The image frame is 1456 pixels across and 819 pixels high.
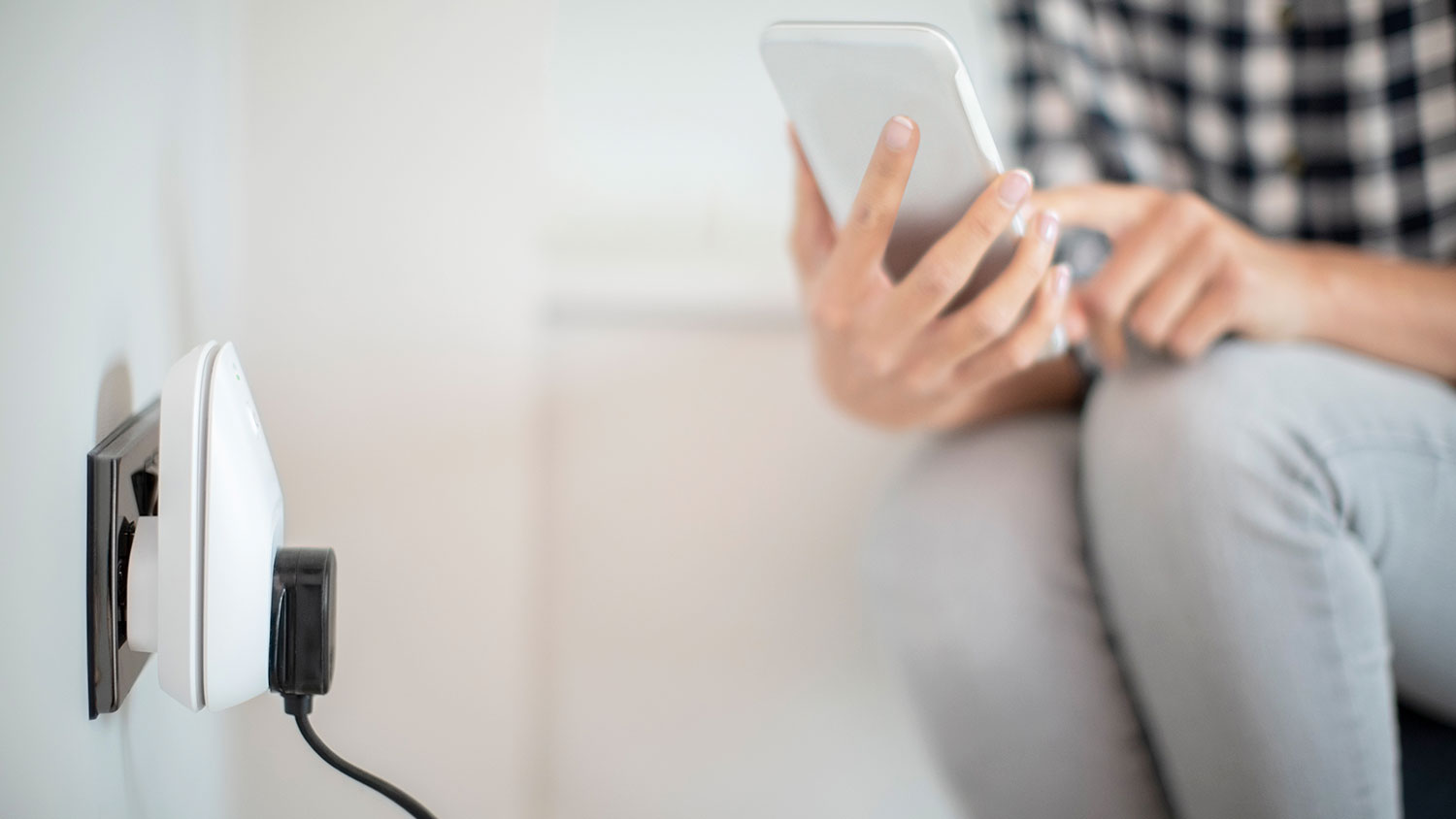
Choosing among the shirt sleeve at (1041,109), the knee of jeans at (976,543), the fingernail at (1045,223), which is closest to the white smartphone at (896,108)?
the fingernail at (1045,223)

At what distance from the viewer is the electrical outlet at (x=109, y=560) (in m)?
0.24

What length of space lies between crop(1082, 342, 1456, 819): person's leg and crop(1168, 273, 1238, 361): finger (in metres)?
0.02

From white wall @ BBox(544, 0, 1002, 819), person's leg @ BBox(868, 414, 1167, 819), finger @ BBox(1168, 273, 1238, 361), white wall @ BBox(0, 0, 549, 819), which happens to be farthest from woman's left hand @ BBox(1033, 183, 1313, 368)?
white wall @ BBox(0, 0, 549, 819)

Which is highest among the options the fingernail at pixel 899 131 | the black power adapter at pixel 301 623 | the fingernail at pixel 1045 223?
the fingernail at pixel 899 131

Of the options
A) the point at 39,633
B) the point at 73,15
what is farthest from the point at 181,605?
the point at 73,15

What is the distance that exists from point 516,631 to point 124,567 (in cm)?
36

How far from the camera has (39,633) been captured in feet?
0.74

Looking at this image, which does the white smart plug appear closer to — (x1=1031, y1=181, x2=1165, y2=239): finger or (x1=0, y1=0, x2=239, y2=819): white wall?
(x1=0, y1=0, x2=239, y2=819): white wall

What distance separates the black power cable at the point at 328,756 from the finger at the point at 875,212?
0.32 meters

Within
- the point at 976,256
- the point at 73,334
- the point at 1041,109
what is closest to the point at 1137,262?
the point at 976,256

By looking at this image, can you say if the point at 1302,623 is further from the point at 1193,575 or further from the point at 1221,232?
the point at 1221,232

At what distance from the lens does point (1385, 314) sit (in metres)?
0.48

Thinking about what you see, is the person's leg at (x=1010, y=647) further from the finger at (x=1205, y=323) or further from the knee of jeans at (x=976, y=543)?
the finger at (x=1205, y=323)

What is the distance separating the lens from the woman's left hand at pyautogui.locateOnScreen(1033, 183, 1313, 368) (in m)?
0.44
